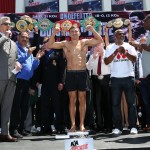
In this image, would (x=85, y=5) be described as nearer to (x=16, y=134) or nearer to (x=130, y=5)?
(x=130, y=5)

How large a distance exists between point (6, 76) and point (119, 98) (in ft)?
6.32

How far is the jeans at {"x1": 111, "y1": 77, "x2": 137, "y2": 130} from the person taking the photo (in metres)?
6.10

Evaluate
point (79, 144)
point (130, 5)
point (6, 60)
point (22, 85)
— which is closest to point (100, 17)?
point (22, 85)

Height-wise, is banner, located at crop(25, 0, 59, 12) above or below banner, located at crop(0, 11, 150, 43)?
above

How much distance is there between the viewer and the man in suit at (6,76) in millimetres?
5453

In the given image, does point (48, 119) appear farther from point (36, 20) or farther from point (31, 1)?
point (31, 1)

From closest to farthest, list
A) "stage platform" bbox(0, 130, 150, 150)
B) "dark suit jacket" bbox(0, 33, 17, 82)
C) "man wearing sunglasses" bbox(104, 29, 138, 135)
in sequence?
"stage platform" bbox(0, 130, 150, 150), "dark suit jacket" bbox(0, 33, 17, 82), "man wearing sunglasses" bbox(104, 29, 138, 135)

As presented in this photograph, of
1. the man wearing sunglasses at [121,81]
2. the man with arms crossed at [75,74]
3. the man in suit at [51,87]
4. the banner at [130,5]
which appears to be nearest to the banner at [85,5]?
the banner at [130,5]

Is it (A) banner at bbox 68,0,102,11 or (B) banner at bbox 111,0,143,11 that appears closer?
(B) banner at bbox 111,0,143,11

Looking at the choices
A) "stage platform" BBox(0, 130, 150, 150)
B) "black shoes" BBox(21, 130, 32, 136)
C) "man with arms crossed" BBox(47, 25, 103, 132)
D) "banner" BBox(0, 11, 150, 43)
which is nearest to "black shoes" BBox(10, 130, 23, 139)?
"stage platform" BBox(0, 130, 150, 150)

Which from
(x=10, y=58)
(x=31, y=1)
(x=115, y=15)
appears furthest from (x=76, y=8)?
(x=10, y=58)

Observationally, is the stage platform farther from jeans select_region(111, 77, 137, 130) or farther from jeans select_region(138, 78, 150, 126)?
jeans select_region(138, 78, 150, 126)

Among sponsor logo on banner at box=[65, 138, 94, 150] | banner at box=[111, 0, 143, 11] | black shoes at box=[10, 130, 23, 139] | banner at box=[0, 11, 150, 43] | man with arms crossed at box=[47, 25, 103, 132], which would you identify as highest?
banner at box=[111, 0, 143, 11]

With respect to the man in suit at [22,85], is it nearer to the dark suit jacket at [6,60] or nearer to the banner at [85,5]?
the dark suit jacket at [6,60]
